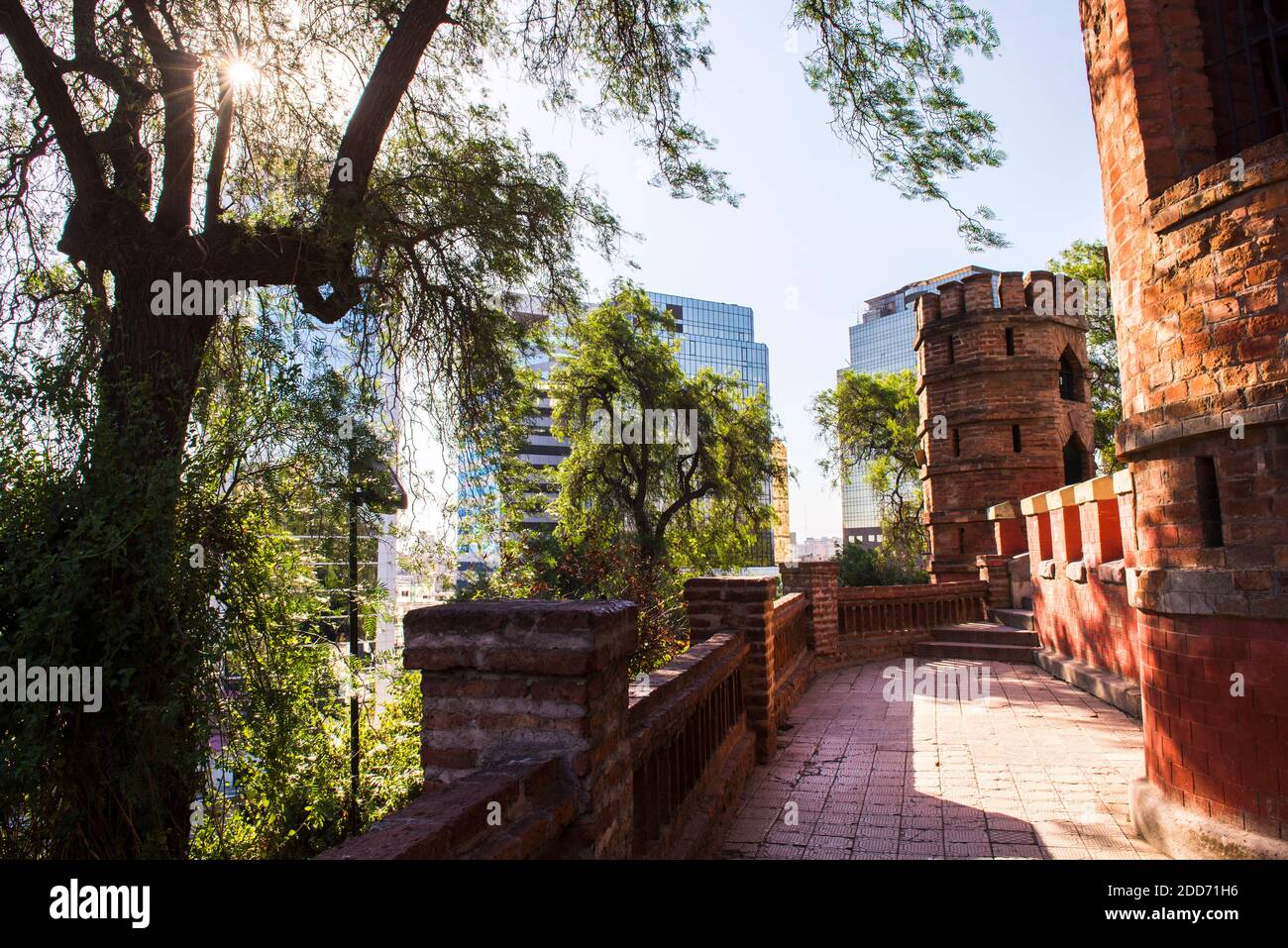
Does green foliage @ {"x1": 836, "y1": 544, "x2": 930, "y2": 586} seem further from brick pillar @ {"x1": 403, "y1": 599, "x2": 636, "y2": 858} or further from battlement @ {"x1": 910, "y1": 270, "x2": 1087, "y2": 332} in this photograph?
brick pillar @ {"x1": 403, "y1": 599, "x2": 636, "y2": 858}

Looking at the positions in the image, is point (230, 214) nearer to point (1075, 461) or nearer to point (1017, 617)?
point (1017, 617)

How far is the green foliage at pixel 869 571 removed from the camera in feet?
77.1

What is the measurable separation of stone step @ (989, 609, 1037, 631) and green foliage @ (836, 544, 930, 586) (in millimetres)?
8652

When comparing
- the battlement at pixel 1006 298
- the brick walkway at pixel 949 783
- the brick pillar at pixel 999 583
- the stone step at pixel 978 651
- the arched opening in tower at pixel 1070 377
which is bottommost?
the stone step at pixel 978 651

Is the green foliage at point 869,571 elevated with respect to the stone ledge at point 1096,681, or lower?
elevated

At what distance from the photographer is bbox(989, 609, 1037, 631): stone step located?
40.8 feet

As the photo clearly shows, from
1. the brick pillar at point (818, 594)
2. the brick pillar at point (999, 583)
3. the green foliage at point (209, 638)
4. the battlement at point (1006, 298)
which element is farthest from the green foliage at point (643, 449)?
the green foliage at point (209, 638)

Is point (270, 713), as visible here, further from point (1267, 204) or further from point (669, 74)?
point (669, 74)

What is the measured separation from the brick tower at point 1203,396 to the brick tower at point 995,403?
502 inches

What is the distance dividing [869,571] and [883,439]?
10.8 metres

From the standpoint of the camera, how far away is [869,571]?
23875mm

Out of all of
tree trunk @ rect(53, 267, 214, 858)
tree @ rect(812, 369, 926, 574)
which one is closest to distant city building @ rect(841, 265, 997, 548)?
tree @ rect(812, 369, 926, 574)

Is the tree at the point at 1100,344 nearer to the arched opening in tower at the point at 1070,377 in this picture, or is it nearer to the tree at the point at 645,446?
the arched opening in tower at the point at 1070,377

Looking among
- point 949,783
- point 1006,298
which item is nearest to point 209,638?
point 949,783
